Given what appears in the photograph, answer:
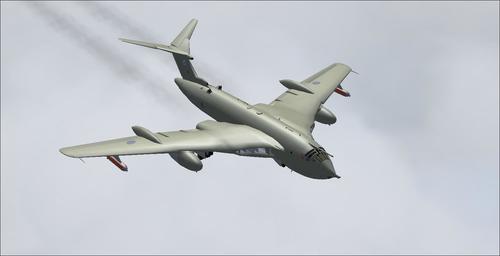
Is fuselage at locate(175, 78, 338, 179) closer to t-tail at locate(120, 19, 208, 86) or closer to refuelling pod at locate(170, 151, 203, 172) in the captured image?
t-tail at locate(120, 19, 208, 86)

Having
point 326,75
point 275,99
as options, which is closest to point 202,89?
point 275,99

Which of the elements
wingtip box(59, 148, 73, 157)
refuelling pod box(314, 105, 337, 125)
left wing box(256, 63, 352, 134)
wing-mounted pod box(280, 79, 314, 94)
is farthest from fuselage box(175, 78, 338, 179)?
wingtip box(59, 148, 73, 157)

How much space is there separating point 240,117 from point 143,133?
25.6 ft

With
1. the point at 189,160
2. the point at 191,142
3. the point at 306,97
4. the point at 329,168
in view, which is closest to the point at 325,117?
the point at 306,97

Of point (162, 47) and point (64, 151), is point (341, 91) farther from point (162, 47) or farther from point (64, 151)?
point (64, 151)

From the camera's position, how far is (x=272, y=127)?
56.8m

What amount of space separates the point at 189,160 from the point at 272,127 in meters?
7.07

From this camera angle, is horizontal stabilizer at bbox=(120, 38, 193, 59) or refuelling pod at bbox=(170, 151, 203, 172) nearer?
refuelling pod at bbox=(170, 151, 203, 172)

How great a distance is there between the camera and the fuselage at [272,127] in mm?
54469

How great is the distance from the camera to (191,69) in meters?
63.4

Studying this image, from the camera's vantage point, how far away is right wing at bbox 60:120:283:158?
5234 centimetres

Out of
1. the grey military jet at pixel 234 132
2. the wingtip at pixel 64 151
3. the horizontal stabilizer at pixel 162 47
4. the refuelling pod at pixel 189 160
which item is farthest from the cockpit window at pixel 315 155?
the wingtip at pixel 64 151

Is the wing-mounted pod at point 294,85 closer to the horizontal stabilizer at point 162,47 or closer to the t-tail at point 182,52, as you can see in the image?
the t-tail at point 182,52

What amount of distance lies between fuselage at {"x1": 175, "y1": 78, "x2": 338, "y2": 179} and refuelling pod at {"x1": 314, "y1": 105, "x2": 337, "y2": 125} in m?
5.95
